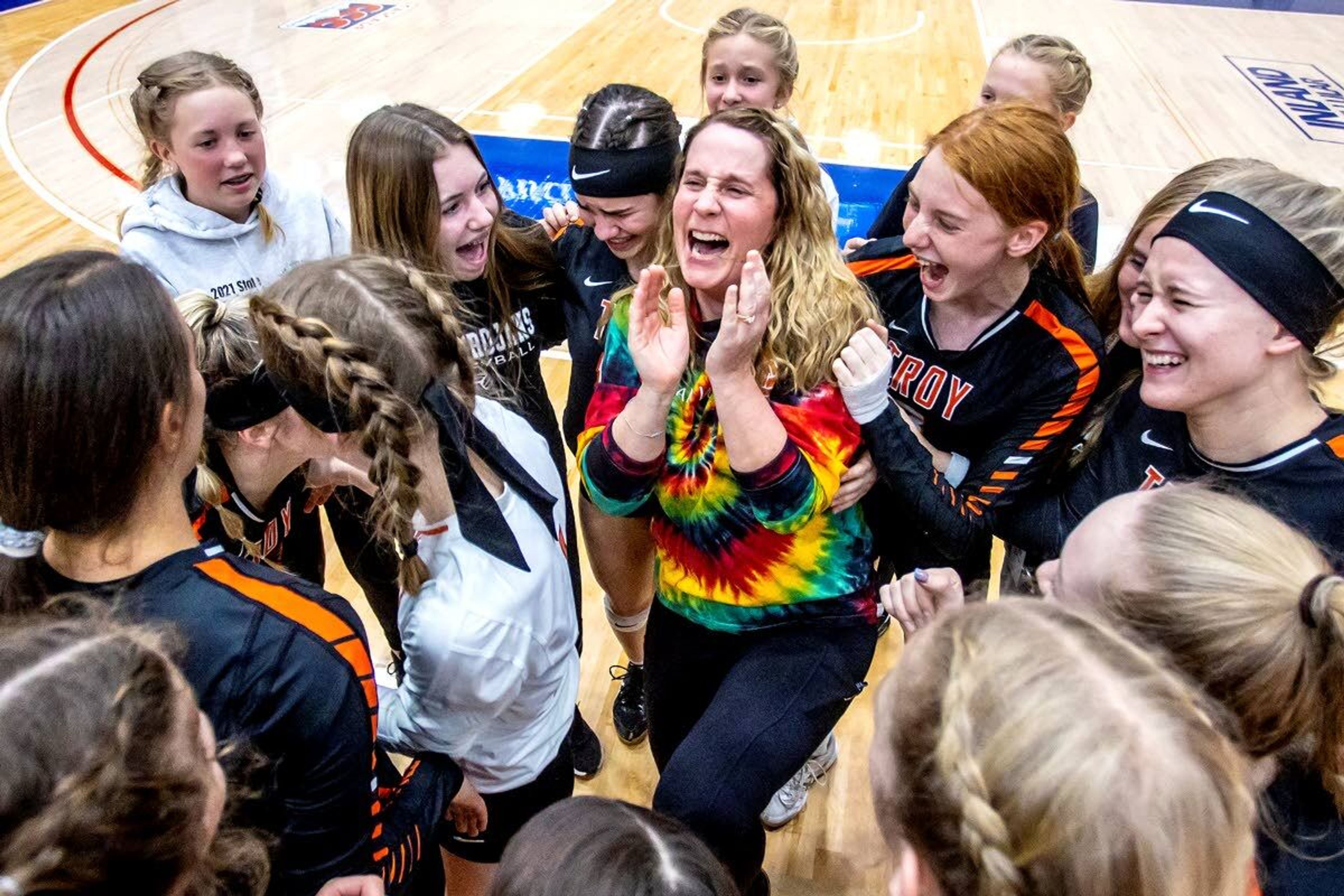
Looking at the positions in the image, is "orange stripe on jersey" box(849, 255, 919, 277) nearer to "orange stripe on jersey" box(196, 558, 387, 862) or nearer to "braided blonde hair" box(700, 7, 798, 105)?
"braided blonde hair" box(700, 7, 798, 105)

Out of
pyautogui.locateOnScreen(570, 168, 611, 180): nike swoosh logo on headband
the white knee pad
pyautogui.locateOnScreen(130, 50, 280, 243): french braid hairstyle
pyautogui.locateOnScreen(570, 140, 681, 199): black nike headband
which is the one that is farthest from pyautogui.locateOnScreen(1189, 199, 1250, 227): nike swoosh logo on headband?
pyautogui.locateOnScreen(130, 50, 280, 243): french braid hairstyle

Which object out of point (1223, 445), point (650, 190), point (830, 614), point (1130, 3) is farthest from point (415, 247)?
point (1130, 3)

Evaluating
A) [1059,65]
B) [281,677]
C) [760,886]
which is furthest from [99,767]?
[1059,65]

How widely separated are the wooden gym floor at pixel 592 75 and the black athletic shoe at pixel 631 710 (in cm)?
188

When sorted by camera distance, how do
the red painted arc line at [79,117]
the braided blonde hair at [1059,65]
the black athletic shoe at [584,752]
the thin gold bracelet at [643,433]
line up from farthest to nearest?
the red painted arc line at [79,117] → the braided blonde hair at [1059,65] → the black athletic shoe at [584,752] → the thin gold bracelet at [643,433]

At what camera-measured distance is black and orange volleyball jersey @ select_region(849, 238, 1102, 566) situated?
1.84 m

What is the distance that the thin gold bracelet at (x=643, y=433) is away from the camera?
5.97 ft

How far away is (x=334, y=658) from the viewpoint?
1343 mm

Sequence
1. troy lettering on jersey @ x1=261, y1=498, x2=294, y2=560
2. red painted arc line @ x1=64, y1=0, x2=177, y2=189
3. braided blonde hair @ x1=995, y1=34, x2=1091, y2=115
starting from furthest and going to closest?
red painted arc line @ x1=64, y1=0, x2=177, y2=189 < braided blonde hair @ x1=995, y1=34, x2=1091, y2=115 < troy lettering on jersey @ x1=261, y1=498, x2=294, y2=560

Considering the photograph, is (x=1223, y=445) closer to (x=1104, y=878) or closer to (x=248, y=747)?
(x=1104, y=878)

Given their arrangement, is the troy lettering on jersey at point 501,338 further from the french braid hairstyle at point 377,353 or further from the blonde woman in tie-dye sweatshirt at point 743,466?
the french braid hairstyle at point 377,353

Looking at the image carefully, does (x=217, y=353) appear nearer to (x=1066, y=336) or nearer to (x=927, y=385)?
(x=927, y=385)

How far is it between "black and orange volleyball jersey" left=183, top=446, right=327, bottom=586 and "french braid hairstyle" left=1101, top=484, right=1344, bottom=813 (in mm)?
1469

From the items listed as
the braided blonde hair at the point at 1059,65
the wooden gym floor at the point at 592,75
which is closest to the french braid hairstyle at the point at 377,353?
the braided blonde hair at the point at 1059,65
